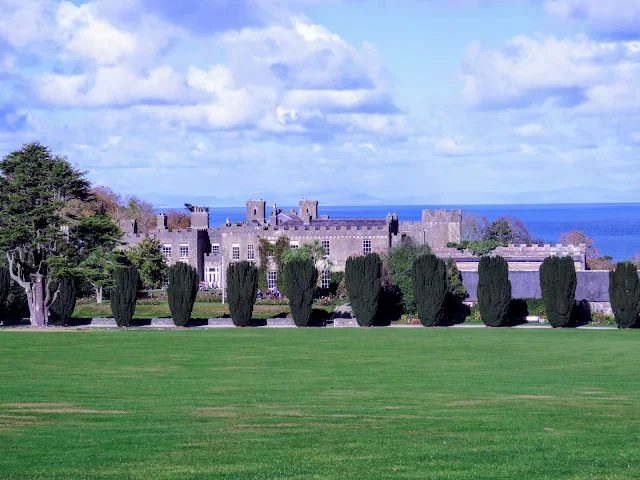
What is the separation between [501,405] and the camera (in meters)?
20.0

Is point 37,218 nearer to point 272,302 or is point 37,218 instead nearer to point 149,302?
point 149,302

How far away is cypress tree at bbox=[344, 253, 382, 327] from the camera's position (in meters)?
52.8

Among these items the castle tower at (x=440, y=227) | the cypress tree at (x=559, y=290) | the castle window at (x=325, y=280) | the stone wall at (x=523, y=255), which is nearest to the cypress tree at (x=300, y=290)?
the cypress tree at (x=559, y=290)

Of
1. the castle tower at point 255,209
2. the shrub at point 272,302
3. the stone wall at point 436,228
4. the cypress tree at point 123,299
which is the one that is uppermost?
the castle tower at point 255,209

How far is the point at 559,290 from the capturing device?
5097cm

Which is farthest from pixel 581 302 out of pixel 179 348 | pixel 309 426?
pixel 309 426

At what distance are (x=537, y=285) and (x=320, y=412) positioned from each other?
42344mm

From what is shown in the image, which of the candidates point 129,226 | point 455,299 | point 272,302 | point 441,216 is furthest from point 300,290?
point 129,226

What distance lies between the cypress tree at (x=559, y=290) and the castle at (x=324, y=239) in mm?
17422

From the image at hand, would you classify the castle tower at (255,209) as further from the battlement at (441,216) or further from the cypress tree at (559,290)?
the cypress tree at (559,290)

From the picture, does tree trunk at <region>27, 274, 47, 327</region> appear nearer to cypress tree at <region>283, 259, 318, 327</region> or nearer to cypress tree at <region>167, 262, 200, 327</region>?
cypress tree at <region>167, 262, 200, 327</region>

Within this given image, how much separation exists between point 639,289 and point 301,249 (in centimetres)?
2989

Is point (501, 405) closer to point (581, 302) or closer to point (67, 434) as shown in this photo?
point (67, 434)

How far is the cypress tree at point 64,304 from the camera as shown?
53.4m
